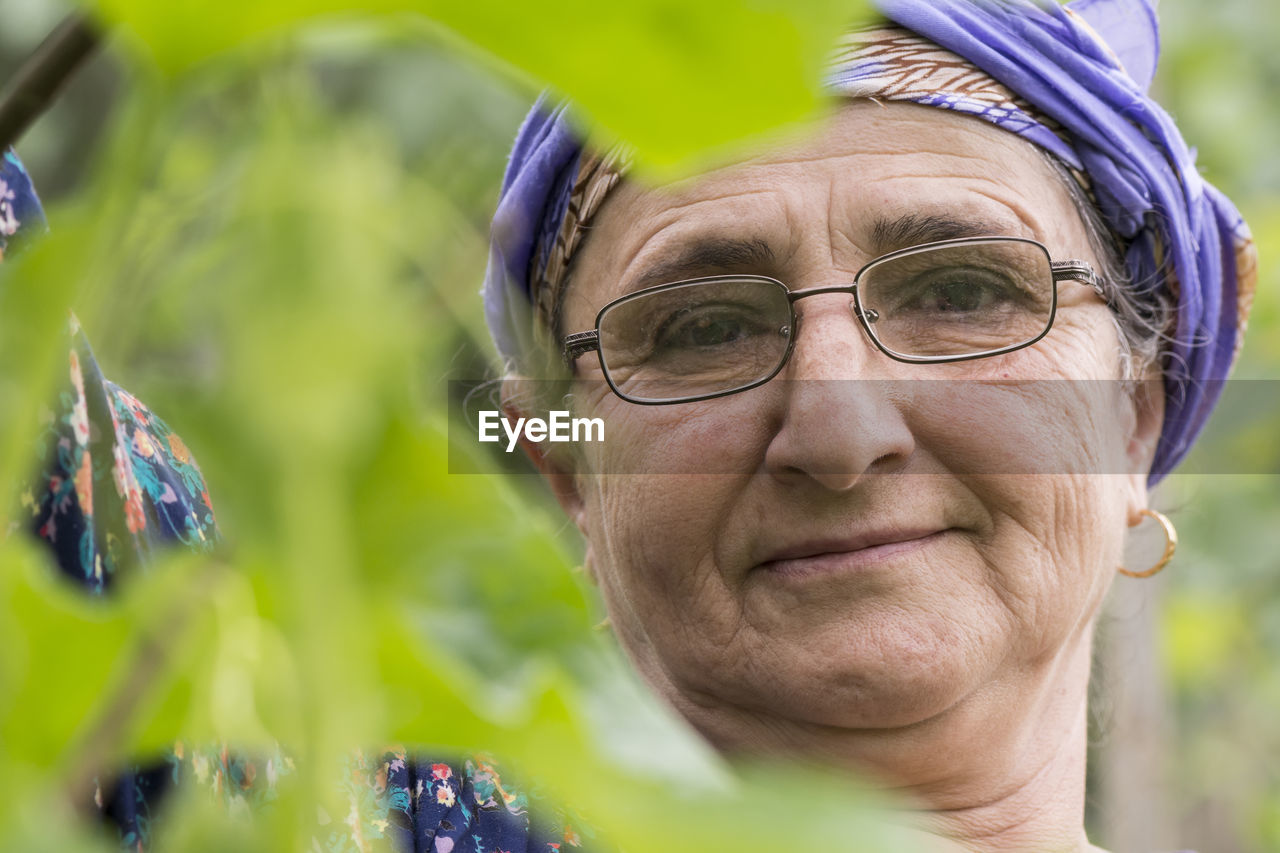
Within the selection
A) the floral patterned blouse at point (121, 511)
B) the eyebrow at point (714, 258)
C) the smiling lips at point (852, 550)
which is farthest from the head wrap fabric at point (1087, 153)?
the floral patterned blouse at point (121, 511)

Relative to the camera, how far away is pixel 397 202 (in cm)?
16

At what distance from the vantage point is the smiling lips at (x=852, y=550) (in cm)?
94

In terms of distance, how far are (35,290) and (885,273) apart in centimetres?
89

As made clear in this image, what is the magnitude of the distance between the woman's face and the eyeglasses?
14 millimetres

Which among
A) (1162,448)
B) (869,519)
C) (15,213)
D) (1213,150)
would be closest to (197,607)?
(15,213)

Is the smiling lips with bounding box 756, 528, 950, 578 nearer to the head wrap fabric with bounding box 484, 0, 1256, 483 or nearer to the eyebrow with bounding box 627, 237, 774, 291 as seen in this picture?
the eyebrow with bounding box 627, 237, 774, 291

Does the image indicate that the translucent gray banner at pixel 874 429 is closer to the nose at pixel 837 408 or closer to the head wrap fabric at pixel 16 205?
the nose at pixel 837 408

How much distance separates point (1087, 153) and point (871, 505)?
372 millimetres

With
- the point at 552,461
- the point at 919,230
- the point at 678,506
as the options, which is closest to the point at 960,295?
the point at 919,230

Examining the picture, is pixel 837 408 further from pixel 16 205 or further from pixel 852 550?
pixel 16 205

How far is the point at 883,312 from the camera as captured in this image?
1.01 m

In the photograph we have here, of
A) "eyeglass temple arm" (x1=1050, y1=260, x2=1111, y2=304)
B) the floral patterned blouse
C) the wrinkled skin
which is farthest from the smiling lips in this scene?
the floral patterned blouse

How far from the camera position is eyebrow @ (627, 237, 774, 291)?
3.30 ft

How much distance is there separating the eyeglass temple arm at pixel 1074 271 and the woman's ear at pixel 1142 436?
→ 15 centimetres
